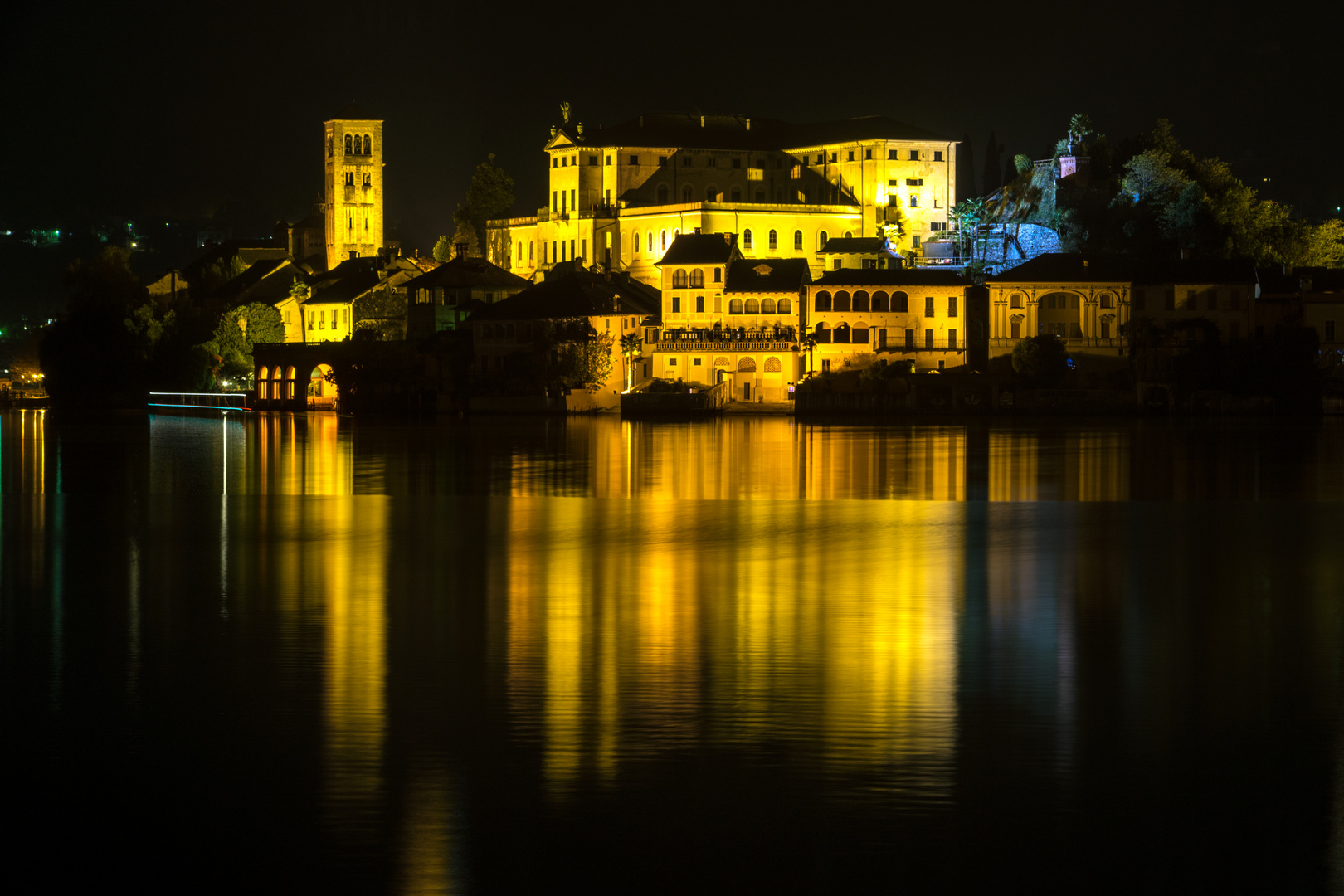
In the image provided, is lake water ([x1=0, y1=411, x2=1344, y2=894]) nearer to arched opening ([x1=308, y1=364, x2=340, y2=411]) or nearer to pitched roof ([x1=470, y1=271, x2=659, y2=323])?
pitched roof ([x1=470, y1=271, x2=659, y2=323])

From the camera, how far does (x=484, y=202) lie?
9981 cm

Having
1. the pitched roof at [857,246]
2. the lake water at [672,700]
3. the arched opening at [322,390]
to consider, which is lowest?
the lake water at [672,700]

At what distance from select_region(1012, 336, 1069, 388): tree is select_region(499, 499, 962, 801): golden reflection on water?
42.3m

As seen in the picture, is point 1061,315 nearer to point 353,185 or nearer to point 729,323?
point 729,323

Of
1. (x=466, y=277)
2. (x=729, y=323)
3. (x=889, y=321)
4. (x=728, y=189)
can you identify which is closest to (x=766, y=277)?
(x=729, y=323)

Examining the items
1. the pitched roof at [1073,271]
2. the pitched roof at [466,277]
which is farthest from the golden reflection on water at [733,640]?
the pitched roof at [466,277]

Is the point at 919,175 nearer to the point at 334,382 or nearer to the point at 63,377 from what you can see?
the point at 334,382

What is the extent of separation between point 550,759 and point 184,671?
448 centimetres

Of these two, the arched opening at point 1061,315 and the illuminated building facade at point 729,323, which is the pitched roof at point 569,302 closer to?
the illuminated building facade at point 729,323

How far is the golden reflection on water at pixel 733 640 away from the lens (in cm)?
1097

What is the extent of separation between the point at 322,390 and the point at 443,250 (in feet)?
77.7

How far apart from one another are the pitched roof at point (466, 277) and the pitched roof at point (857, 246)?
57.7 ft

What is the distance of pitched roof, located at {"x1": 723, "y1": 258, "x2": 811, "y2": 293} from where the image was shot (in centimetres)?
7088

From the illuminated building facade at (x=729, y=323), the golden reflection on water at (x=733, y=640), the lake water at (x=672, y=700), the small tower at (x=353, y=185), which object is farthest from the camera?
the small tower at (x=353, y=185)
